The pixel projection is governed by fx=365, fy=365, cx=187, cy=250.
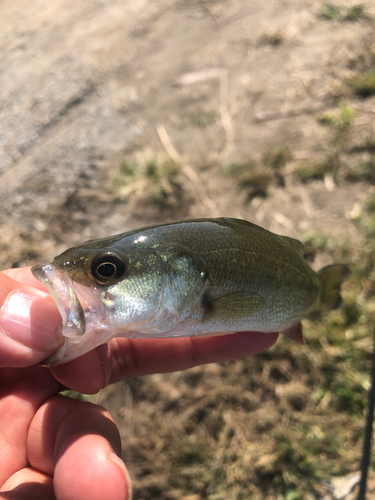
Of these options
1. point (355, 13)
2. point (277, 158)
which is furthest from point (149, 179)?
point (355, 13)

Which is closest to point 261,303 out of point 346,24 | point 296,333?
point 296,333

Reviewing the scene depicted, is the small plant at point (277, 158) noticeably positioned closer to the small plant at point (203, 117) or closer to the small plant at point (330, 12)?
the small plant at point (203, 117)

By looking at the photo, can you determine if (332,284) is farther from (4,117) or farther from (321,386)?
(4,117)

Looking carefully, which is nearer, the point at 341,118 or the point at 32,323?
the point at 32,323

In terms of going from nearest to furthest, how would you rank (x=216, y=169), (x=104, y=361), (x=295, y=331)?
(x=104, y=361), (x=295, y=331), (x=216, y=169)

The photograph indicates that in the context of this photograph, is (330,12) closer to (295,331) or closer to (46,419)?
(295,331)

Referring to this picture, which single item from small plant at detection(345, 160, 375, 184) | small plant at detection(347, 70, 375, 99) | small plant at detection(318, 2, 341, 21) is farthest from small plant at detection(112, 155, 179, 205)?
small plant at detection(318, 2, 341, 21)
